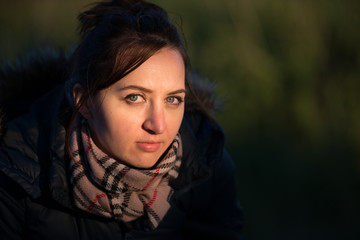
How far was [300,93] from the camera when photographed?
4168 millimetres

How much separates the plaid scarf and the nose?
0.26 metres

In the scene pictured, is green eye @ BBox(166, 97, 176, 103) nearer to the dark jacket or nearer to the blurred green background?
the dark jacket

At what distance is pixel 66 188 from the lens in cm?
199

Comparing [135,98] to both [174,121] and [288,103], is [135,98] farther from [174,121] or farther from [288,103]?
[288,103]

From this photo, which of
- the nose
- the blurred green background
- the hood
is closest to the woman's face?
the nose

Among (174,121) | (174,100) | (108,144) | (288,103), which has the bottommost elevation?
(288,103)

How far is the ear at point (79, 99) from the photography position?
6.47ft

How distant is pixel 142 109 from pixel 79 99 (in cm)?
38

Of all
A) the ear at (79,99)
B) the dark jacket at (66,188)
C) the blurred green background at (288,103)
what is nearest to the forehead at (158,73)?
the ear at (79,99)

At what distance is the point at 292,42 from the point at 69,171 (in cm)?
307

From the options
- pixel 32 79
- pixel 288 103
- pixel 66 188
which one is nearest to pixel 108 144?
pixel 66 188

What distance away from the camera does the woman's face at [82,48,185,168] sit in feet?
5.93

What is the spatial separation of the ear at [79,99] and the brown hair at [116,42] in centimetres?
3

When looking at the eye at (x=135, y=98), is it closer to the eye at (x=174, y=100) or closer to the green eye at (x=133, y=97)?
the green eye at (x=133, y=97)
